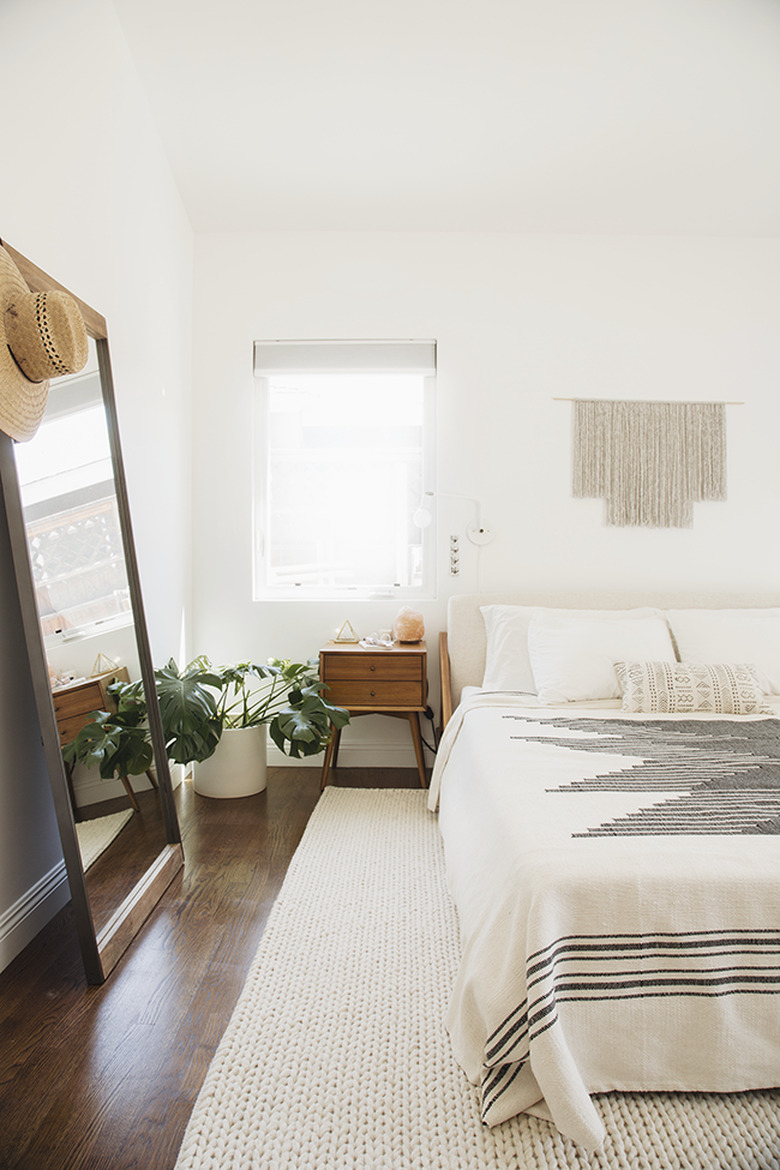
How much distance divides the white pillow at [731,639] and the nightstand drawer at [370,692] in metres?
1.17

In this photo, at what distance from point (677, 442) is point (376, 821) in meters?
2.34

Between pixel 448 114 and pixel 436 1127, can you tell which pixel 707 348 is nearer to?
pixel 448 114

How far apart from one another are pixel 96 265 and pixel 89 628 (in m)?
1.30

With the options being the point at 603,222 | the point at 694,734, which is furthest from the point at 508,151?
the point at 694,734

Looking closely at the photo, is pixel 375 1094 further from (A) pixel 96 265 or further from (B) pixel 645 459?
(B) pixel 645 459

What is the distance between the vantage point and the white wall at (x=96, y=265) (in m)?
1.78

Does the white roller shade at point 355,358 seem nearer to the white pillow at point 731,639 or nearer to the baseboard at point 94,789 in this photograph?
the white pillow at point 731,639

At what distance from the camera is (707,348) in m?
3.41

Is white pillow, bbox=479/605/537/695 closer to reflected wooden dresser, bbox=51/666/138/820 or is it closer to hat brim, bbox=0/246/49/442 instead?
reflected wooden dresser, bbox=51/666/138/820

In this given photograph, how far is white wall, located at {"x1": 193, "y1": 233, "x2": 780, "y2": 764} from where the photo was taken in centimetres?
340

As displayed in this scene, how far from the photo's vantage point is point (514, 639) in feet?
9.78

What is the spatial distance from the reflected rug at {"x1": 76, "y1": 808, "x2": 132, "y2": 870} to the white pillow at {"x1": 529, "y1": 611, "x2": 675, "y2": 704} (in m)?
1.59

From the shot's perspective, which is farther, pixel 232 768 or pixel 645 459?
pixel 645 459

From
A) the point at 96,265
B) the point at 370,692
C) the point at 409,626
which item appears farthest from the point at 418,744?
the point at 96,265
